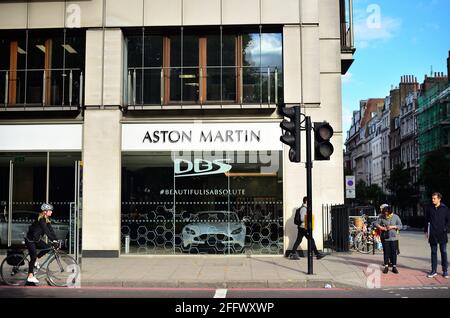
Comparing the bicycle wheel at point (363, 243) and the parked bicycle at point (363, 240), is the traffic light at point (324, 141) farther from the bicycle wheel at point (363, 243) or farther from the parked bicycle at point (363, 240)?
the bicycle wheel at point (363, 243)

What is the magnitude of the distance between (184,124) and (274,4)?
463 centimetres

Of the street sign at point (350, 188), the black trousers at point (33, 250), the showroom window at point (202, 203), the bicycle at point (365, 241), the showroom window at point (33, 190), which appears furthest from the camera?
the street sign at point (350, 188)

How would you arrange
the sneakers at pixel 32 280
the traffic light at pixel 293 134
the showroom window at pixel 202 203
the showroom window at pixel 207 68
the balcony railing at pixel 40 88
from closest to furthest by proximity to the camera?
the sneakers at pixel 32 280, the traffic light at pixel 293 134, the showroom window at pixel 202 203, the showroom window at pixel 207 68, the balcony railing at pixel 40 88

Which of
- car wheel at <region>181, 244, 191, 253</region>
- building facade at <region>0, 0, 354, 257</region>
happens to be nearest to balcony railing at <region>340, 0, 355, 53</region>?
building facade at <region>0, 0, 354, 257</region>

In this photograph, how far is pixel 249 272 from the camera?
1262cm

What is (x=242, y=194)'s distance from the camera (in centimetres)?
1614

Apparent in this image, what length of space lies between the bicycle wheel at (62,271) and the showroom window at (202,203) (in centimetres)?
491

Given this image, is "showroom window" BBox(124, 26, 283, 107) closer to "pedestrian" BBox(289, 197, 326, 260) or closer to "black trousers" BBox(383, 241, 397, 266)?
"pedestrian" BBox(289, 197, 326, 260)

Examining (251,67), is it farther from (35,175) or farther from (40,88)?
(35,175)

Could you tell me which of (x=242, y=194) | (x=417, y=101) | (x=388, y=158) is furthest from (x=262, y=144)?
(x=388, y=158)

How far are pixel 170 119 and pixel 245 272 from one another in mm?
5867

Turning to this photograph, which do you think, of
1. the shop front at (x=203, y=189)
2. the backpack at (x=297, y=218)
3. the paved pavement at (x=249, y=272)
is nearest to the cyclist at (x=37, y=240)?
the paved pavement at (x=249, y=272)

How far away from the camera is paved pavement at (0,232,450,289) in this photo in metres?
11.2

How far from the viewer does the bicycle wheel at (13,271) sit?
11398mm
